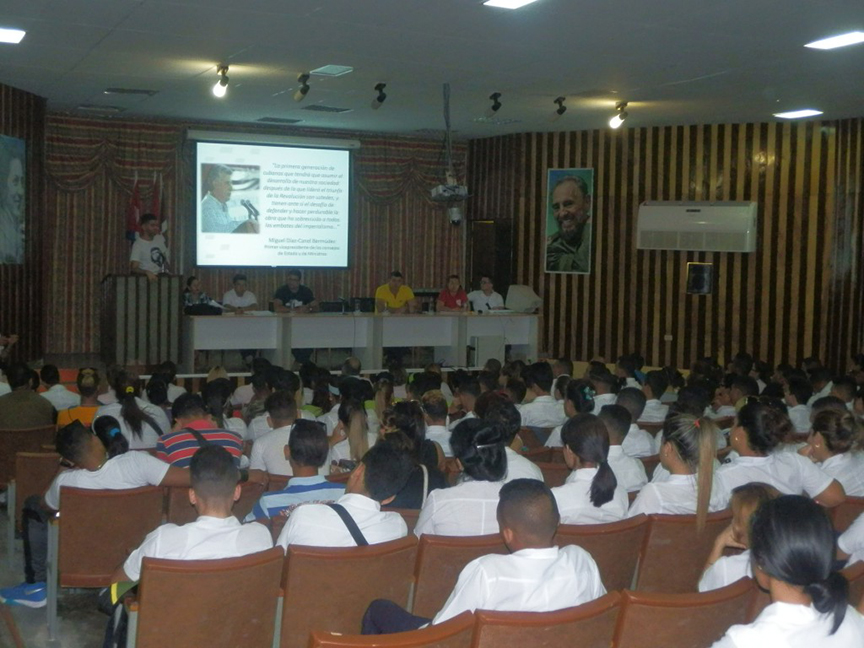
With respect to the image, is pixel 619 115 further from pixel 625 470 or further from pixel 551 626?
pixel 551 626

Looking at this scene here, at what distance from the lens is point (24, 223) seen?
33.5 feet

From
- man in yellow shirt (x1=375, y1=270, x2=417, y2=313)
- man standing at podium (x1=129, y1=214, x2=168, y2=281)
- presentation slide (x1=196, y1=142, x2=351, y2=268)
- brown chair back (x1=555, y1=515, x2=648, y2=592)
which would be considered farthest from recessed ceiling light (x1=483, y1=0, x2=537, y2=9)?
presentation slide (x1=196, y1=142, x2=351, y2=268)

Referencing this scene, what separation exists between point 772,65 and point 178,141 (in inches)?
301

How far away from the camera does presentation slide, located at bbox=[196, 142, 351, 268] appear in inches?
499

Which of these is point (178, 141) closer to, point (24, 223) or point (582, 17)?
point (24, 223)

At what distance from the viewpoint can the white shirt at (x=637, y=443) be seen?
5211 millimetres

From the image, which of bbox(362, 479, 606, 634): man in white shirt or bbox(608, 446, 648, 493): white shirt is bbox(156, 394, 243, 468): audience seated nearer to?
bbox(608, 446, 648, 493): white shirt

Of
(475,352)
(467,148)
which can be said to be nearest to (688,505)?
(475,352)

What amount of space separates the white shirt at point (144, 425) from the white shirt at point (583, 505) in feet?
7.92

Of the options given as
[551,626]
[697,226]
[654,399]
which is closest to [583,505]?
[551,626]

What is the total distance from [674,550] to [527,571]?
1097 mm

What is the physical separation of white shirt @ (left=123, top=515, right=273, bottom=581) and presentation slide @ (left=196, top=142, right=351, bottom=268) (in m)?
10.1

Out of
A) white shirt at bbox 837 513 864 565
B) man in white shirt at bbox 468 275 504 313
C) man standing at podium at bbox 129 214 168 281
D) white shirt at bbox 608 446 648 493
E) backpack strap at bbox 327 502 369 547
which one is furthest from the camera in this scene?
man in white shirt at bbox 468 275 504 313

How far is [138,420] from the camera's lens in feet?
16.5
